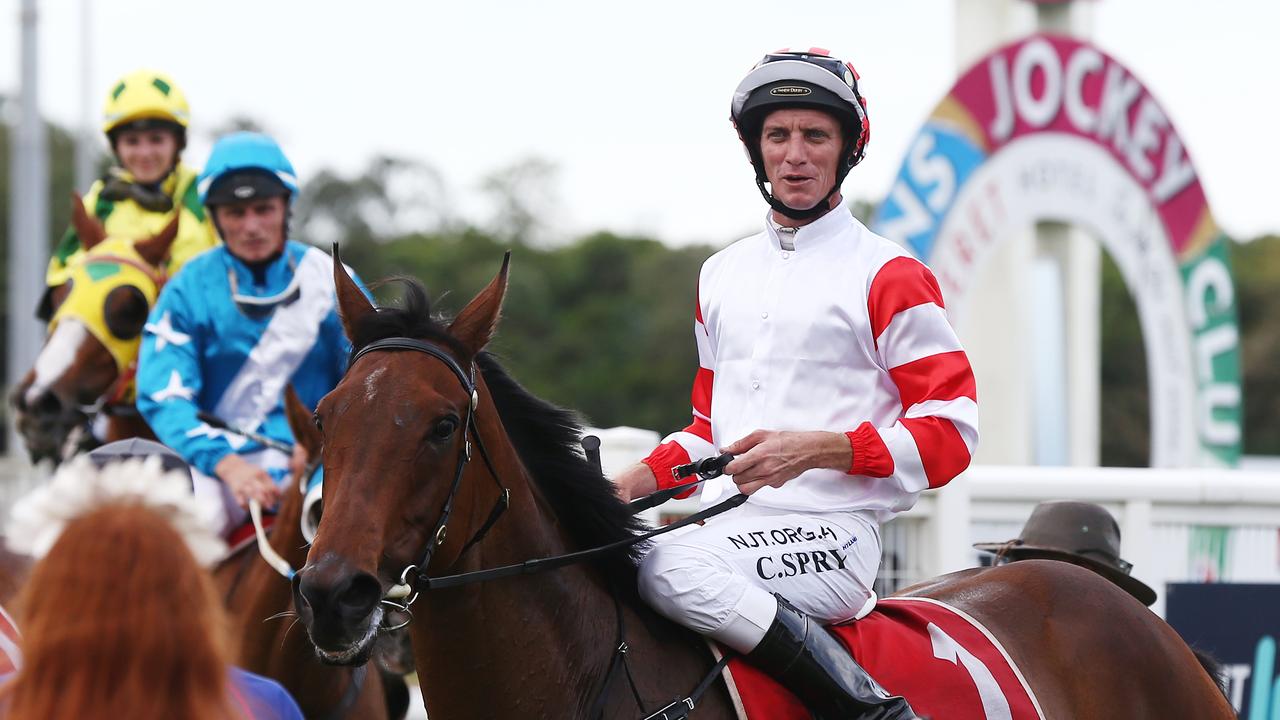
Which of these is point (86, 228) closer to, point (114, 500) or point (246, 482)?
point (246, 482)

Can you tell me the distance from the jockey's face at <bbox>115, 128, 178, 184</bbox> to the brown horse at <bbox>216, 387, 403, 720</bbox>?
2075 millimetres

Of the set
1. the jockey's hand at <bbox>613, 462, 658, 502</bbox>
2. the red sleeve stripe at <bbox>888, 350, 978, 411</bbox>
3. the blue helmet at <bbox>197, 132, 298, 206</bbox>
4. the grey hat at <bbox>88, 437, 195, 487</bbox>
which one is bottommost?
the jockey's hand at <bbox>613, 462, 658, 502</bbox>

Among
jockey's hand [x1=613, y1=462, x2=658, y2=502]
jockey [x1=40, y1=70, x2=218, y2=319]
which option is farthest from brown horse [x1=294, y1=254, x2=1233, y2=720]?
jockey [x1=40, y1=70, x2=218, y2=319]

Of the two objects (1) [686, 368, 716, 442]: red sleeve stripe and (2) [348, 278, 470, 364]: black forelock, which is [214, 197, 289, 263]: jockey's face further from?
(2) [348, 278, 470, 364]: black forelock

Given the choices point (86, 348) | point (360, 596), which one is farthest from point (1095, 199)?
point (360, 596)

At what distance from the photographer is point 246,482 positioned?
491 centimetres

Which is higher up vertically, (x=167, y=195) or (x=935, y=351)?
(x=167, y=195)

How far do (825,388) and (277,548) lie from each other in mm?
2001

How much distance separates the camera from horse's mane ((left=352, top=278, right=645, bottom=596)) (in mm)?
3363

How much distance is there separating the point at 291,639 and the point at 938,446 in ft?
7.19

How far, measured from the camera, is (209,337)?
→ 5.25 metres

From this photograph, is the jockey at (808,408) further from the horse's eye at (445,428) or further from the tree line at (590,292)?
Answer: the tree line at (590,292)

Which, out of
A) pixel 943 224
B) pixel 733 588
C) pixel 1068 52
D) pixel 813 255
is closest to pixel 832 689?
pixel 733 588

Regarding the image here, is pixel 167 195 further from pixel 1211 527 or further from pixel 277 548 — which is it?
pixel 1211 527
